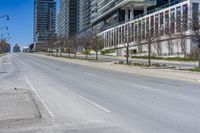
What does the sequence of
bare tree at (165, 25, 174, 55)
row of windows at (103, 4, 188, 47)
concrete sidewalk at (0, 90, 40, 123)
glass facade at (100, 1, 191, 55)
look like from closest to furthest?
concrete sidewalk at (0, 90, 40, 123) → row of windows at (103, 4, 188, 47) → bare tree at (165, 25, 174, 55) → glass facade at (100, 1, 191, 55)

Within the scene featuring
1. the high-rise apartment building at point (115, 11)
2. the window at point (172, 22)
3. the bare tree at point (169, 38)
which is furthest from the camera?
the high-rise apartment building at point (115, 11)

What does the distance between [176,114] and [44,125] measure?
12.8ft

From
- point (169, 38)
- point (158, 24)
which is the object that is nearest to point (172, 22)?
point (169, 38)

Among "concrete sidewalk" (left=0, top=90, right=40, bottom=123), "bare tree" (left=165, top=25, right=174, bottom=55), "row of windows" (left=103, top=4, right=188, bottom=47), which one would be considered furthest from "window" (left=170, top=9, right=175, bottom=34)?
"concrete sidewalk" (left=0, top=90, right=40, bottom=123)

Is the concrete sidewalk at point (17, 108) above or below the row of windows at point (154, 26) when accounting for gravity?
below

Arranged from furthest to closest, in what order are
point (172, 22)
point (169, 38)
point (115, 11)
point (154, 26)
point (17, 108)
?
point (115, 11), point (154, 26), point (172, 22), point (169, 38), point (17, 108)

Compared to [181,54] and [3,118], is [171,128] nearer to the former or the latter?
[3,118]

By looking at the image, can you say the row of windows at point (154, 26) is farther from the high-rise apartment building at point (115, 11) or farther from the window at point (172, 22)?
the high-rise apartment building at point (115, 11)

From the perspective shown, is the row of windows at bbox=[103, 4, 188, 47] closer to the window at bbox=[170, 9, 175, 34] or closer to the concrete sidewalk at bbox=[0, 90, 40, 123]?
the window at bbox=[170, 9, 175, 34]

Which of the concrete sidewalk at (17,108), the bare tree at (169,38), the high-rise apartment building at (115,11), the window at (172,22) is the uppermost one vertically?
the high-rise apartment building at (115,11)

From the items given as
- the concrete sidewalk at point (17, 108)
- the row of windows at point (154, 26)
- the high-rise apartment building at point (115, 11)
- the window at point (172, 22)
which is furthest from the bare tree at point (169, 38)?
the concrete sidewalk at point (17, 108)

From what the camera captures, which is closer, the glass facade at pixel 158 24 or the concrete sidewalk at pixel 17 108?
the concrete sidewalk at pixel 17 108

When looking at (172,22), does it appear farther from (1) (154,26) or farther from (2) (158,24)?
(2) (158,24)

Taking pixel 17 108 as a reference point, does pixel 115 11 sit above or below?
above
